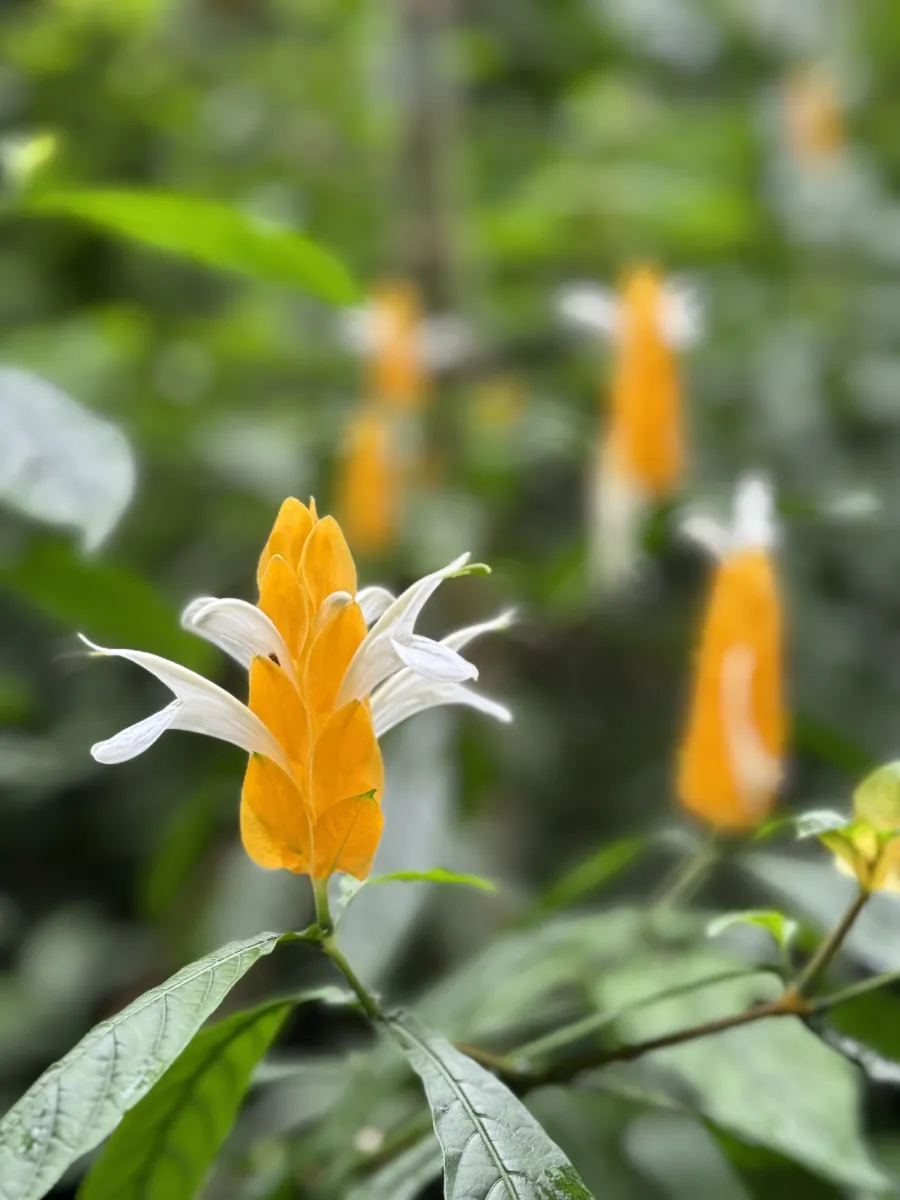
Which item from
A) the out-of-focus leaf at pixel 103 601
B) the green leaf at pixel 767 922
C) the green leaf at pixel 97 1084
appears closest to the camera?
the green leaf at pixel 97 1084

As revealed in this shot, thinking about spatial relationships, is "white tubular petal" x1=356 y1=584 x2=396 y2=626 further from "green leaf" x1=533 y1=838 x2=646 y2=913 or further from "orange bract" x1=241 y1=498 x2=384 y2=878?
"green leaf" x1=533 y1=838 x2=646 y2=913

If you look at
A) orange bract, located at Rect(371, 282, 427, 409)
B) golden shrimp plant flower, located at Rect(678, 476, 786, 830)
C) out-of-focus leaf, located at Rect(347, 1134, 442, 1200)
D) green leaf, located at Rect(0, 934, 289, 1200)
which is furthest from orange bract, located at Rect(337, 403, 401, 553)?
green leaf, located at Rect(0, 934, 289, 1200)

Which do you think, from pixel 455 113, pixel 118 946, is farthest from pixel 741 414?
pixel 118 946

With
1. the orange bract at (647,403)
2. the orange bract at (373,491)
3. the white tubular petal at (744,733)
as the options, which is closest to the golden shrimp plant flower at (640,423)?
the orange bract at (647,403)

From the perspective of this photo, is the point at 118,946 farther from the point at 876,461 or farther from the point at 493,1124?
the point at 876,461

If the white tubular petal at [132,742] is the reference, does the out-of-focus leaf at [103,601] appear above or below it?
below

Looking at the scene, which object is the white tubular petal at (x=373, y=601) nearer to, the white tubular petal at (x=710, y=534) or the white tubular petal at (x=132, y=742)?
the white tubular petal at (x=132, y=742)
